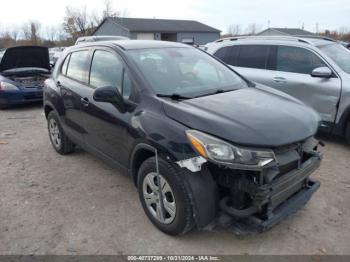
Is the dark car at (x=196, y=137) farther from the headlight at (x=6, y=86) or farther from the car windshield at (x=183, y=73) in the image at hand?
the headlight at (x=6, y=86)

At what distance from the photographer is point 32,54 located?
902 centimetres

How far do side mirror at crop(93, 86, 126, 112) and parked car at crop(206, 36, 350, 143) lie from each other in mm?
3477

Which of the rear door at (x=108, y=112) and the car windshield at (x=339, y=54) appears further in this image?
the car windshield at (x=339, y=54)

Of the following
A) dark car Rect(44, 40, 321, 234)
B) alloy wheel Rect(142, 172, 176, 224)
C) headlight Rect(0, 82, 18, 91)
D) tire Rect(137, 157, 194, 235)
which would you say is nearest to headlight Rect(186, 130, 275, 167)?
dark car Rect(44, 40, 321, 234)

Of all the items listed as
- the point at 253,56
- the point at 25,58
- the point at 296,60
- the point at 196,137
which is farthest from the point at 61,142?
the point at 25,58

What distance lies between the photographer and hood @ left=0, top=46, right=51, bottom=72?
8625 mm

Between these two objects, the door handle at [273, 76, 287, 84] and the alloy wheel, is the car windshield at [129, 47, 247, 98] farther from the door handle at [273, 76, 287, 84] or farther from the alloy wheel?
the door handle at [273, 76, 287, 84]

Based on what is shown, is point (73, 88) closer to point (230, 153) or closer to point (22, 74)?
point (230, 153)

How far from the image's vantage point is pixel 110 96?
3188 mm

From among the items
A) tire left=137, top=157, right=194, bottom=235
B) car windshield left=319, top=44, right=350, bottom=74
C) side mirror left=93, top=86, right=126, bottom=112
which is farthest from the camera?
car windshield left=319, top=44, right=350, bottom=74

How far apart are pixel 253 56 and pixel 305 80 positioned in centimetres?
129

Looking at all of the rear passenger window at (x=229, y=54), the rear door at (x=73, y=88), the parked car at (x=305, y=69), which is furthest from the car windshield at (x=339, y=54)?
the rear door at (x=73, y=88)

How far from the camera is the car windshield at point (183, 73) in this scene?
329 centimetres

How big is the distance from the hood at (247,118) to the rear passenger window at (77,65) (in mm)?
1848
